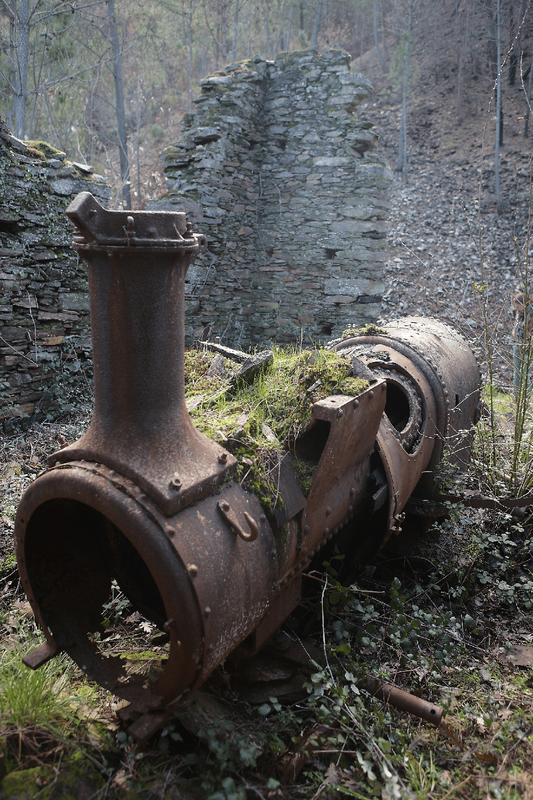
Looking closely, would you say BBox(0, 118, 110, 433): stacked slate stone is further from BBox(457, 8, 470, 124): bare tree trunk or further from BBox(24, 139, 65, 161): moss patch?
BBox(457, 8, 470, 124): bare tree trunk

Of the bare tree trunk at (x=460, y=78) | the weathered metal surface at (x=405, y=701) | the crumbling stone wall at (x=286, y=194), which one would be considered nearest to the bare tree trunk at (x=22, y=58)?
the crumbling stone wall at (x=286, y=194)

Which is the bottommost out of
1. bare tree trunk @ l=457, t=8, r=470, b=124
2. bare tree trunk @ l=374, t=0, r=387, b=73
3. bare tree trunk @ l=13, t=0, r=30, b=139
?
bare tree trunk @ l=13, t=0, r=30, b=139

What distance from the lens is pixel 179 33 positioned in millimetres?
17500

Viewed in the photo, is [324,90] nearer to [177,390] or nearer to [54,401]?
[54,401]

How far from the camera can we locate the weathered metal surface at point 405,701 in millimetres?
2137

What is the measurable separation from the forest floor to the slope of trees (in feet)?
33.8

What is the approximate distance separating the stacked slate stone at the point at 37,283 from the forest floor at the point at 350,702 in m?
1.60

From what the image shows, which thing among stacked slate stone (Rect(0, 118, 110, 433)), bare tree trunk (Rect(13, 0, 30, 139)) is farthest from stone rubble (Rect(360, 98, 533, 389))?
bare tree trunk (Rect(13, 0, 30, 139))

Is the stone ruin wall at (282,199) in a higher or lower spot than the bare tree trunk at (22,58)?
lower

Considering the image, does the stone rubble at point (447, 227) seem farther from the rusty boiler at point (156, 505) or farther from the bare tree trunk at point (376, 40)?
the rusty boiler at point (156, 505)

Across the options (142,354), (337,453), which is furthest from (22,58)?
(337,453)

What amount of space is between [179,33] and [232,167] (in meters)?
13.3

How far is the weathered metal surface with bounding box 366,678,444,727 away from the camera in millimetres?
2137

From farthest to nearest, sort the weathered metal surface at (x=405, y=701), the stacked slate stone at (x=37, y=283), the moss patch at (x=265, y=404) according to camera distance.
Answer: the stacked slate stone at (x=37, y=283) < the weathered metal surface at (x=405, y=701) < the moss patch at (x=265, y=404)
